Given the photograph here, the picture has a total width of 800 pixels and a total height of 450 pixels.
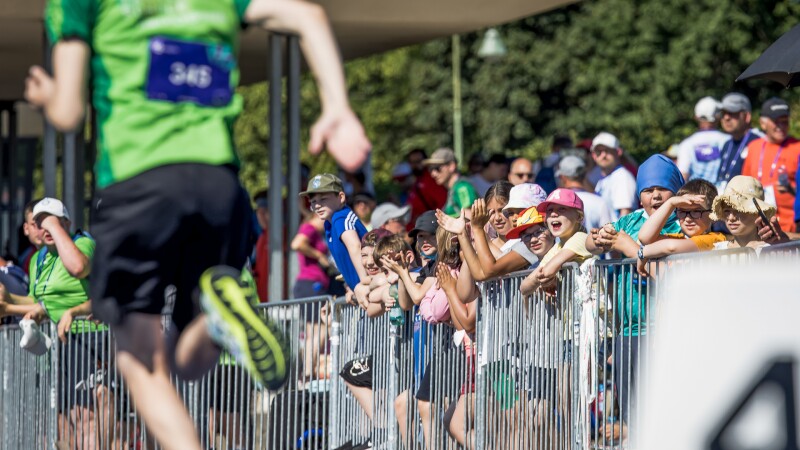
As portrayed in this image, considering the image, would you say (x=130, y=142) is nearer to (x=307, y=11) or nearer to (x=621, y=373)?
(x=307, y=11)

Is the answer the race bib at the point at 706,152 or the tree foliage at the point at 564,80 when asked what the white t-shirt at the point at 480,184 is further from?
the tree foliage at the point at 564,80

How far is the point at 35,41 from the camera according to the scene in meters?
18.4

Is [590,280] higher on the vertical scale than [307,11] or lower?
lower

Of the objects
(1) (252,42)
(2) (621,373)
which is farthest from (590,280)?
(1) (252,42)

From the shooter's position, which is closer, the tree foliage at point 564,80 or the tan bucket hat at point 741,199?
the tan bucket hat at point 741,199

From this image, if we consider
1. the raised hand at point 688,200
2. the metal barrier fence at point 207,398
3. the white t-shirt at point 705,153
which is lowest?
the metal barrier fence at point 207,398

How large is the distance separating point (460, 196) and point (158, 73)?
9.02m

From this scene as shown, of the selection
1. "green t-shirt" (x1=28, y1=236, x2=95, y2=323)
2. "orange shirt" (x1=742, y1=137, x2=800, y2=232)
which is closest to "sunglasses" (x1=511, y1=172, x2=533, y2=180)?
"orange shirt" (x1=742, y1=137, x2=800, y2=232)

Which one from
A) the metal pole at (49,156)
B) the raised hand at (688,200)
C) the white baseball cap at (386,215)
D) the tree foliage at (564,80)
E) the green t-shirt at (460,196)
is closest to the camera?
the raised hand at (688,200)

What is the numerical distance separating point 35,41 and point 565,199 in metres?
10.4

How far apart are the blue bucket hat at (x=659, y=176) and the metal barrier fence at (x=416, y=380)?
106 cm

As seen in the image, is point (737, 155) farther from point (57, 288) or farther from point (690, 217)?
point (57, 288)

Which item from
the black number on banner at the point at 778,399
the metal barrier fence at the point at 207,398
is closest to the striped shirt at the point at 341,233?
the metal barrier fence at the point at 207,398

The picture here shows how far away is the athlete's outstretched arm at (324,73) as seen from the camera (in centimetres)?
486
